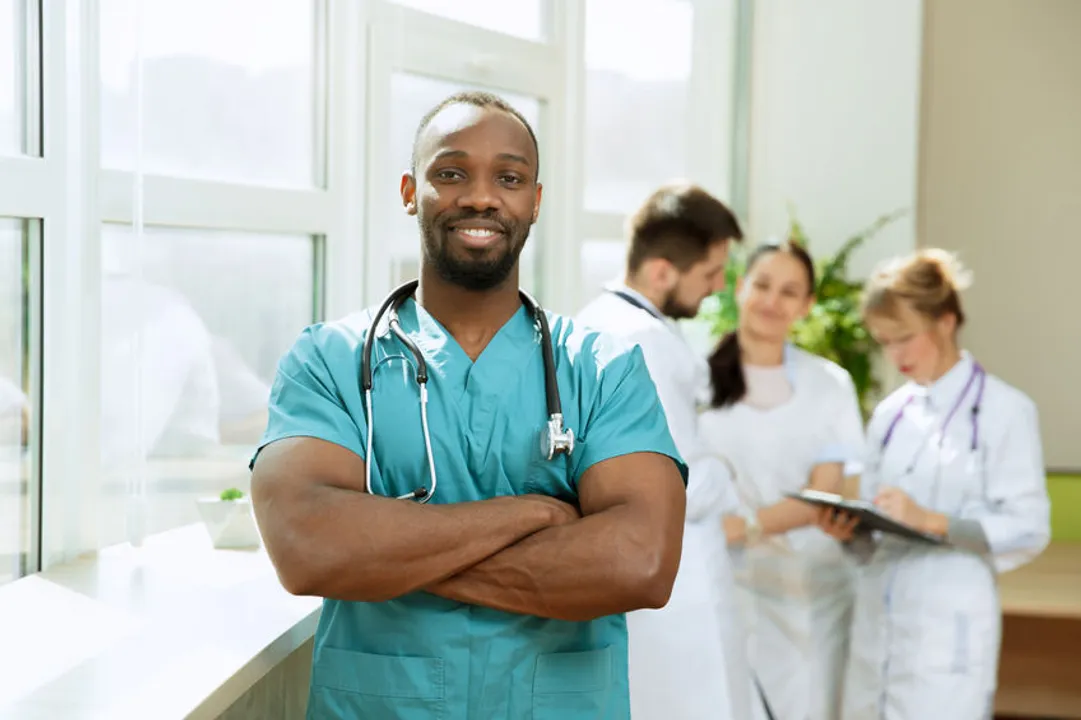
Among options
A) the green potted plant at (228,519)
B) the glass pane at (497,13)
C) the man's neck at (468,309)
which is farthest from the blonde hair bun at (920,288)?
the man's neck at (468,309)

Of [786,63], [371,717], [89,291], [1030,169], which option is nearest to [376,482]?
[371,717]

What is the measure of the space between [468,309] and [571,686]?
45 cm

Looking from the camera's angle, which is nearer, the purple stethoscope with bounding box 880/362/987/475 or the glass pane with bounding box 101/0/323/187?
the glass pane with bounding box 101/0/323/187

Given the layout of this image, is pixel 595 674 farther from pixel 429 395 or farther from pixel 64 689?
pixel 64 689

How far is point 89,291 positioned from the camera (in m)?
1.89

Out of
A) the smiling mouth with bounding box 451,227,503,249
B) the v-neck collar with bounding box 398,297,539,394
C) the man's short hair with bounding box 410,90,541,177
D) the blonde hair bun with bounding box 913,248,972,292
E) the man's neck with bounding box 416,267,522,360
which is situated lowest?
the v-neck collar with bounding box 398,297,539,394

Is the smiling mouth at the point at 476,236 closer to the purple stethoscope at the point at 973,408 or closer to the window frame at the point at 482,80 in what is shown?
the window frame at the point at 482,80

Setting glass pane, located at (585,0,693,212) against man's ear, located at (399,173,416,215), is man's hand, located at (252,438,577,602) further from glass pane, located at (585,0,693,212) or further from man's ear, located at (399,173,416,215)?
glass pane, located at (585,0,693,212)

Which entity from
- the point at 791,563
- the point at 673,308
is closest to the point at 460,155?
the point at 673,308

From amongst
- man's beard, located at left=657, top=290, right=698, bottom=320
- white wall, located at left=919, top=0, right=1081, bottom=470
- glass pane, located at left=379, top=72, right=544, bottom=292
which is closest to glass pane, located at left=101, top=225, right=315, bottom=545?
glass pane, located at left=379, top=72, right=544, bottom=292

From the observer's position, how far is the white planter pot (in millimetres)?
2176

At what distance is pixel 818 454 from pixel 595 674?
Answer: 2075 mm

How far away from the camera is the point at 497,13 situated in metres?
3.16

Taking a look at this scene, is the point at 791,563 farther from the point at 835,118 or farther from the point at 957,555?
the point at 835,118
